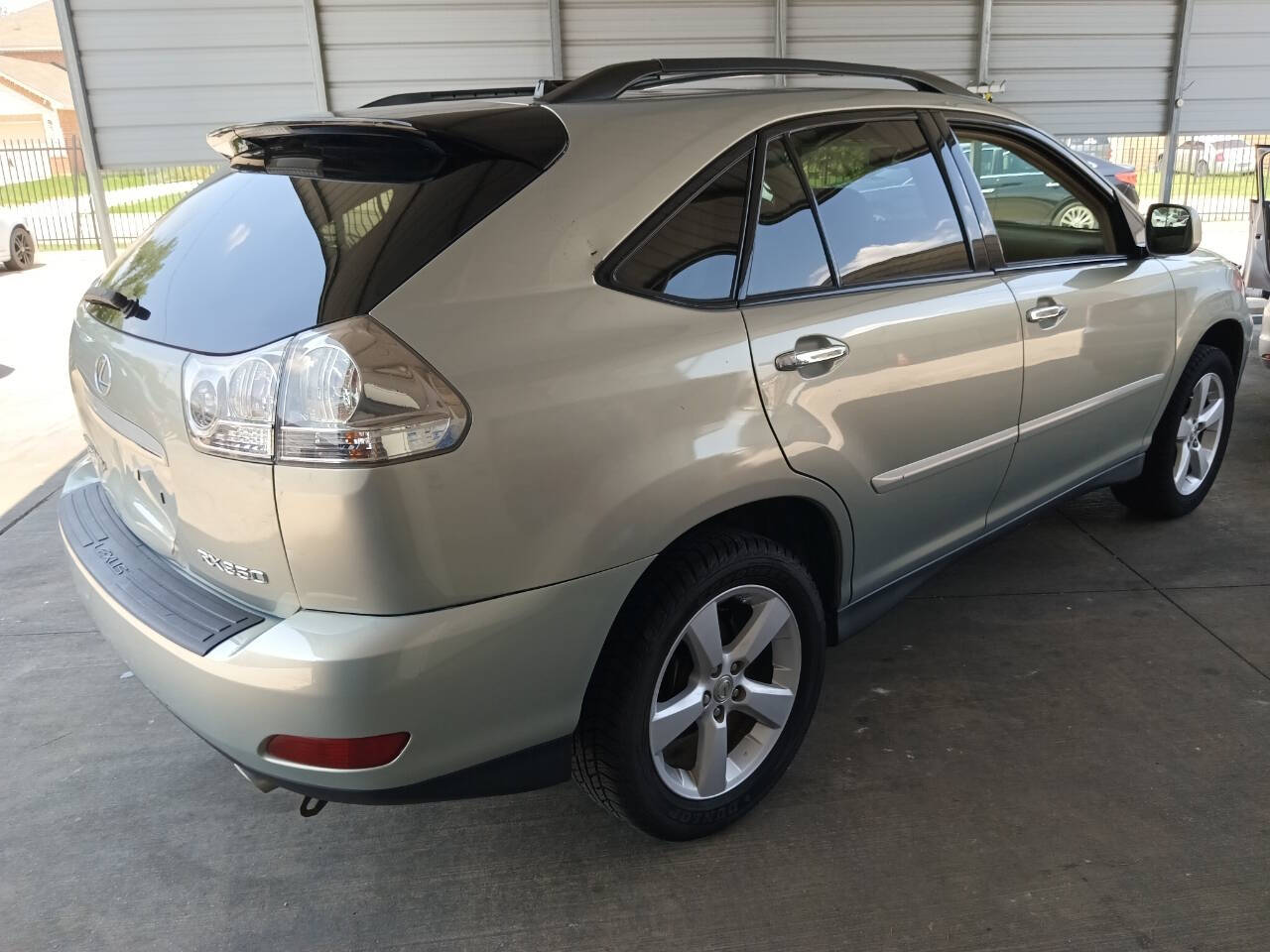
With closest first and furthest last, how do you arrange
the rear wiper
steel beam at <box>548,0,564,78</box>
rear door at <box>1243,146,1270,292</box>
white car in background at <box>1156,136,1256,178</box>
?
1. the rear wiper
2. rear door at <box>1243,146,1270,292</box>
3. steel beam at <box>548,0,564,78</box>
4. white car in background at <box>1156,136,1256,178</box>

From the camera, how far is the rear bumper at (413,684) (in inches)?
69.8

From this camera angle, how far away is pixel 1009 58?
952cm

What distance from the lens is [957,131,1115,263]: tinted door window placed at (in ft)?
10.2

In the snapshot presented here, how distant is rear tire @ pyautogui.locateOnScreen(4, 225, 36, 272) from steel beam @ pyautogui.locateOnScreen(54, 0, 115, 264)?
6498 millimetres

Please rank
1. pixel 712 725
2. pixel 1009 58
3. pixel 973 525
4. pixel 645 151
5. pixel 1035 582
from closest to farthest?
pixel 645 151
pixel 712 725
pixel 973 525
pixel 1035 582
pixel 1009 58

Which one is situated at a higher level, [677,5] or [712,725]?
[677,5]

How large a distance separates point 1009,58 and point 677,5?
10.6 ft

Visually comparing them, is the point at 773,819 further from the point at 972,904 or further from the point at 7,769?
the point at 7,769

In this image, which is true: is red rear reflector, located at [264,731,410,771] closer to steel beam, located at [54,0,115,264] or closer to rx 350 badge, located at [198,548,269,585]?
rx 350 badge, located at [198,548,269,585]

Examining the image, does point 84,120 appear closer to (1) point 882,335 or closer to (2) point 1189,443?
(1) point 882,335

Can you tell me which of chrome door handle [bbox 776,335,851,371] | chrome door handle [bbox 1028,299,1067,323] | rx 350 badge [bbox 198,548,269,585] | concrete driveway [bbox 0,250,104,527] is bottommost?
concrete driveway [bbox 0,250,104,527]

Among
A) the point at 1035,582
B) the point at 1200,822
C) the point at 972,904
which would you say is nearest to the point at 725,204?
the point at 972,904

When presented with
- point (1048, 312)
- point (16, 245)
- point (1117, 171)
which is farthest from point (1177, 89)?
point (16, 245)

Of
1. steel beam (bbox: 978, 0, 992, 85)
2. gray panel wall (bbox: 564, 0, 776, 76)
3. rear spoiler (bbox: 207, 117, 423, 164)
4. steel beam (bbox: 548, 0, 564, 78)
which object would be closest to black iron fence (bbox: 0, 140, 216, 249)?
steel beam (bbox: 548, 0, 564, 78)
